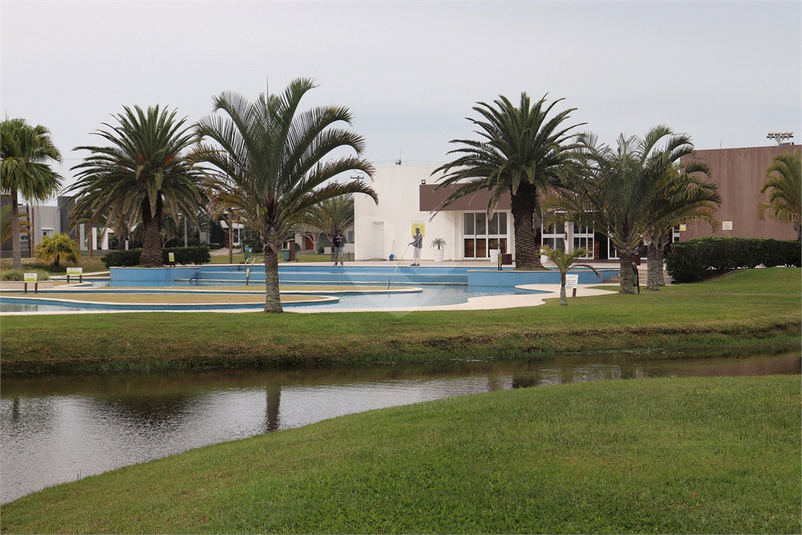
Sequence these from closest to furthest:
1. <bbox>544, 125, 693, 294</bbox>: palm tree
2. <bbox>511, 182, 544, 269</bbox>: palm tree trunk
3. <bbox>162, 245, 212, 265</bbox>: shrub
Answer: <bbox>544, 125, 693, 294</bbox>: palm tree, <bbox>511, 182, 544, 269</bbox>: palm tree trunk, <bbox>162, 245, 212, 265</bbox>: shrub

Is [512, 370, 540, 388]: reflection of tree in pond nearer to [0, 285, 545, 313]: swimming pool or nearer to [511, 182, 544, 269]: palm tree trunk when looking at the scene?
[0, 285, 545, 313]: swimming pool

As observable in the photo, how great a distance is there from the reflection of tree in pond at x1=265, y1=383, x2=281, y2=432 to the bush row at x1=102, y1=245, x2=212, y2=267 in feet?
98.5

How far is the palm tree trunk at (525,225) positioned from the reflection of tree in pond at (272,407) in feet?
67.9

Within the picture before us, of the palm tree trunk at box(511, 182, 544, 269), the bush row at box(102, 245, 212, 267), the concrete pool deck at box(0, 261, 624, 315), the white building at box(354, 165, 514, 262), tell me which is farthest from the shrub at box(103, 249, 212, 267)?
the palm tree trunk at box(511, 182, 544, 269)

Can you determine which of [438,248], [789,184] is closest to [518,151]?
[789,184]

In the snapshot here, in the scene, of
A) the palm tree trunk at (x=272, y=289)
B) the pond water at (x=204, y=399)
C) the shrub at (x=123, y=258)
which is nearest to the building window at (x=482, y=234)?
the shrub at (x=123, y=258)

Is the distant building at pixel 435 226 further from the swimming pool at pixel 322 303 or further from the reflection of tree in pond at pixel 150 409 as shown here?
the reflection of tree in pond at pixel 150 409

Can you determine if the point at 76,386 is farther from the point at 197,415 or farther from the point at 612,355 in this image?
the point at 612,355

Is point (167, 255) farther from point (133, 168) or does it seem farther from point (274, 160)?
point (274, 160)

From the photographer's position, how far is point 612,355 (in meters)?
14.1

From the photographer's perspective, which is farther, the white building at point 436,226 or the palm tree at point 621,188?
the white building at point 436,226

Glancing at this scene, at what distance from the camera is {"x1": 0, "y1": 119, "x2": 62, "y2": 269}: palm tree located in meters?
34.2

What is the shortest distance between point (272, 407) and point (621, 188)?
14661 mm

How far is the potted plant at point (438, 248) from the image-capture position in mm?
44969
